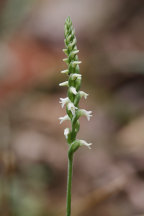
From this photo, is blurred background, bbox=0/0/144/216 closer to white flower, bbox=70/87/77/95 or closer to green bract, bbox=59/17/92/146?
green bract, bbox=59/17/92/146

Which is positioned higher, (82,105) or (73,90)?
(82,105)

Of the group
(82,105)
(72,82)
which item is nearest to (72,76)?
(72,82)

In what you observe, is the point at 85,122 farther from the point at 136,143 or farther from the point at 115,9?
the point at 115,9

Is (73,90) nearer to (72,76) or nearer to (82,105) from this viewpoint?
(72,76)

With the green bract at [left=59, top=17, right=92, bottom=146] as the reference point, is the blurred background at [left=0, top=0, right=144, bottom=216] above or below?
above

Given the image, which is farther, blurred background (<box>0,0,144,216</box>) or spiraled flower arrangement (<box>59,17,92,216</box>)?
blurred background (<box>0,0,144,216</box>)

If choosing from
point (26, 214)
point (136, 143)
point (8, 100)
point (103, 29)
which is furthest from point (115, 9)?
point (26, 214)

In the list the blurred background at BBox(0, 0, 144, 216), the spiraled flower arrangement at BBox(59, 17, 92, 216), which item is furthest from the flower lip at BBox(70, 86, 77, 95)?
the blurred background at BBox(0, 0, 144, 216)

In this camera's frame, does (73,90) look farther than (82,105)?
No

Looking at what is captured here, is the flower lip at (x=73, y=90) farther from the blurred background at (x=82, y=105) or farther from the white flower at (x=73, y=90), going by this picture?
the blurred background at (x=82, y=105)
